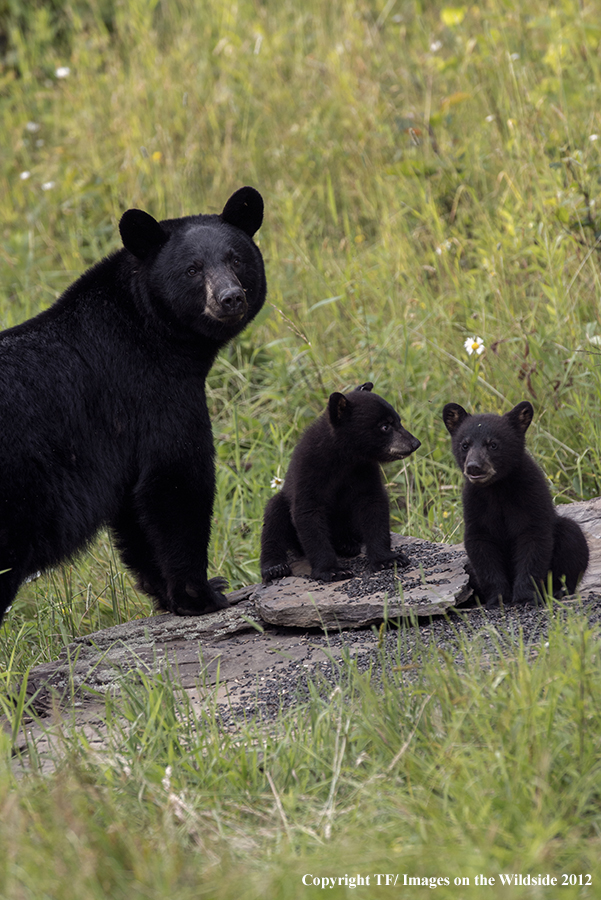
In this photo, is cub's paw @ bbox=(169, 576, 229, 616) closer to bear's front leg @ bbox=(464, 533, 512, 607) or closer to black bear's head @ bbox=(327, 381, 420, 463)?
black bear's head @ bbox=(327, 381, 420, 463)

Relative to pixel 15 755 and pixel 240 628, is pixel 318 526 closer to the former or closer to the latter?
pixel 240 628

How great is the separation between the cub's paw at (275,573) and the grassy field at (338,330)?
36.7 inches

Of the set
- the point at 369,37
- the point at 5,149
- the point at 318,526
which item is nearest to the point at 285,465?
the point at 318,526

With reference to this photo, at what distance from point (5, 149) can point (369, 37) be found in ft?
12.3

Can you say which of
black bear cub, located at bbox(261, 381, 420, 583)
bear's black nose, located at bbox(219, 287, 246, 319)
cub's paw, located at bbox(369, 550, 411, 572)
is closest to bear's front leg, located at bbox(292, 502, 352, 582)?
black bear cub, located at bbox(261, 381, 420, 583)

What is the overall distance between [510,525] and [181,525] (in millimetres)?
1444

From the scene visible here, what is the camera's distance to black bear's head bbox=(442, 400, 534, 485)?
370 cm

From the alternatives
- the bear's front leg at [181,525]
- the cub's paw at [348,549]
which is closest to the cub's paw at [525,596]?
the cub's paw at [348,549]

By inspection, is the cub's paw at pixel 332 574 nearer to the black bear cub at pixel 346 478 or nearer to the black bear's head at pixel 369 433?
the black bear cub at pixel 346 478

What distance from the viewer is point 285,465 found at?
229 inches

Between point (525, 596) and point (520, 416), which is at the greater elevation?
point (520, 416)

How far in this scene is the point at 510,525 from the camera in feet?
12.4

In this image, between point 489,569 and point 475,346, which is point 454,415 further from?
point 475,346

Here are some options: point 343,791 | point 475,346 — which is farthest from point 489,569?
point 475,346
